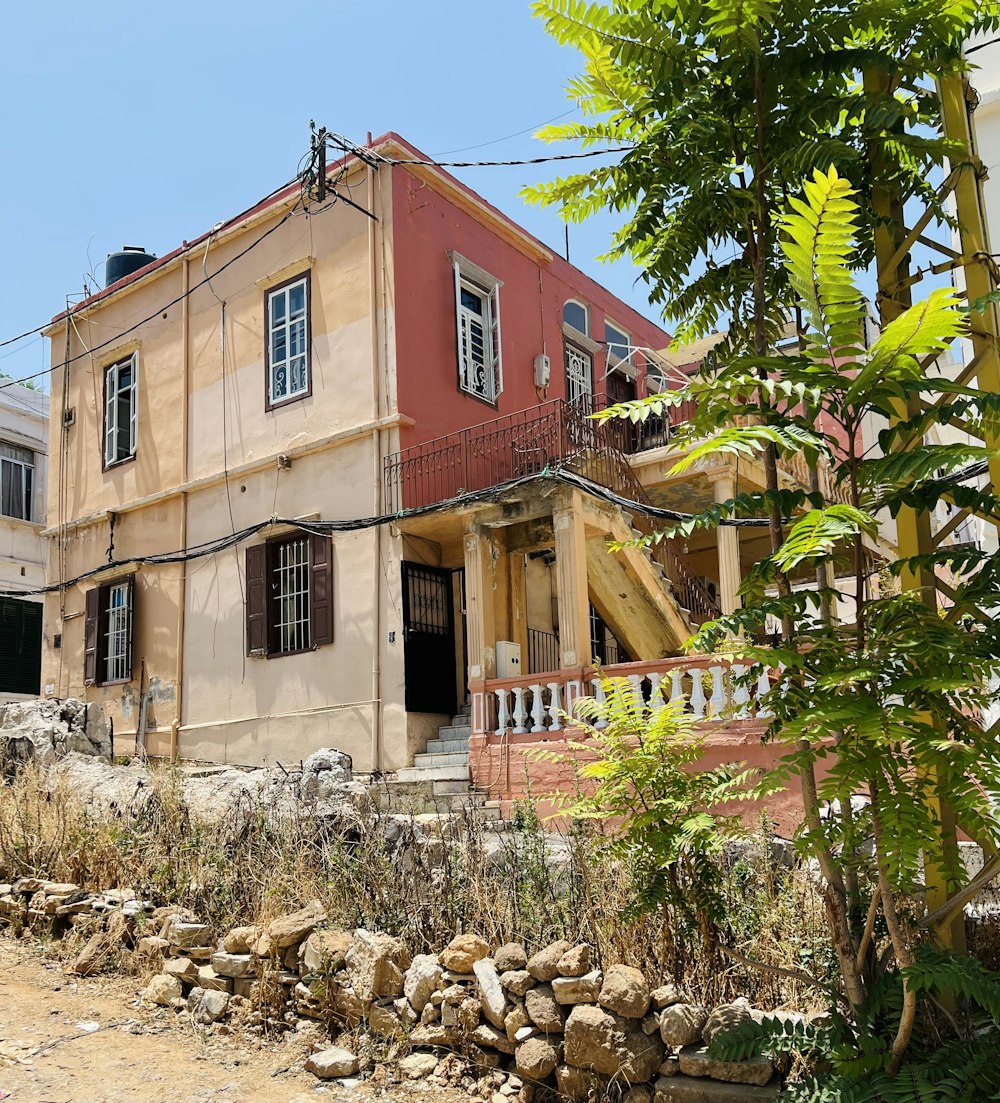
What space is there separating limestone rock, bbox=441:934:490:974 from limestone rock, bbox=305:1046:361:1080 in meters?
0.73

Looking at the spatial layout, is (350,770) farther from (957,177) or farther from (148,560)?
(957,177)

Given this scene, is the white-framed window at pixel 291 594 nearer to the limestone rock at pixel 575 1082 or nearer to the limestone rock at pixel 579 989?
the limestone rock at pixel 579 989

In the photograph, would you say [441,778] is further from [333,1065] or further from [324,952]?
[333,1065]

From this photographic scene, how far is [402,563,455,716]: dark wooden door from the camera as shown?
13391 millimetres

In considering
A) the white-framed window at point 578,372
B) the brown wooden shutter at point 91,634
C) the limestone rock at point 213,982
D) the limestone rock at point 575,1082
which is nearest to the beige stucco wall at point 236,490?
the brown wooden shutter at point 91,634

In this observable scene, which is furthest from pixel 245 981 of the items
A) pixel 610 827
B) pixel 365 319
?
pixel 365 319

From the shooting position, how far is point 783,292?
5.61 m

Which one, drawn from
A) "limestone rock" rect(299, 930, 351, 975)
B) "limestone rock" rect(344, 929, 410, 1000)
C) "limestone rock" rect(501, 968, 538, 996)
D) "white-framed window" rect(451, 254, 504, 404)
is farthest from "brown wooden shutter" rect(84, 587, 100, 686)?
"limestone rock" rect(501, 968, 538, 996)

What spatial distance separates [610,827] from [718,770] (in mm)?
3954

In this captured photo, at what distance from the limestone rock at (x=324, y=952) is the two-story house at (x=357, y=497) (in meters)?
5.01

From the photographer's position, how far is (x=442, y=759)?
12.8 meters

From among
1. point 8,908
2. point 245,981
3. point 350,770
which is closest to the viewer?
point 245,981

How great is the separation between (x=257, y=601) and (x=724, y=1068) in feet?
35.9

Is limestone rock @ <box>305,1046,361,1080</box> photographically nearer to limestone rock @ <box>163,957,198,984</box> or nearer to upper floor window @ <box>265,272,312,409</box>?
limestone rock @ <box>163,957,198,984</box>
